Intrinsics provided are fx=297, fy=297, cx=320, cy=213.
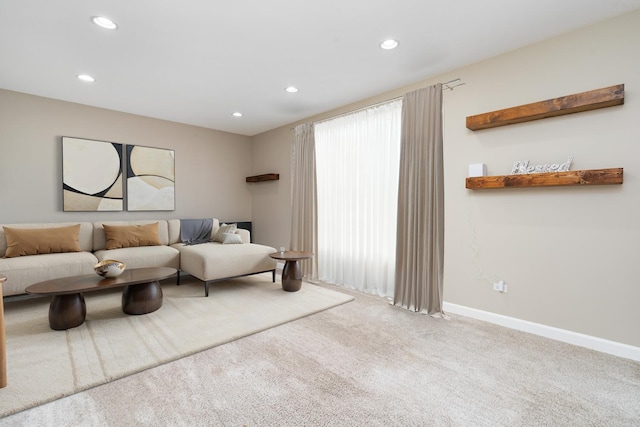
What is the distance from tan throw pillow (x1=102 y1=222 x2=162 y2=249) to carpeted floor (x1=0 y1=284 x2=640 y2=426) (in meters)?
2.59

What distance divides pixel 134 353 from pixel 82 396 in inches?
18.4

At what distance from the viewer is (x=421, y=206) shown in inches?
125

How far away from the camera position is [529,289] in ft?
8.55

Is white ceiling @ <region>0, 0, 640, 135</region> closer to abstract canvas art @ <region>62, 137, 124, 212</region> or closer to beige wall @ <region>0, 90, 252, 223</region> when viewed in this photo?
beige wall @ <region>0, 90, 252, 223</region>

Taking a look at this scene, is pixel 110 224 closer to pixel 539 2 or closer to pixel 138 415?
pixel 138 415

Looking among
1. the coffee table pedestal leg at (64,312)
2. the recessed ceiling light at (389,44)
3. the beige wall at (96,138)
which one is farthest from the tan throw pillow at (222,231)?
the recessed ceiling light at (389,44)

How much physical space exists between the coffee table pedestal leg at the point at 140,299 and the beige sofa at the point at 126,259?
0.61m

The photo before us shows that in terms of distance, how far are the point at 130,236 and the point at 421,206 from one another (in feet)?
12.5

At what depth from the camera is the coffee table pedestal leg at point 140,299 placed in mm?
2887

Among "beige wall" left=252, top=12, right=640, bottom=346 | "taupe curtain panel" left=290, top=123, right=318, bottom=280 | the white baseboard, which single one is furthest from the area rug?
"beige wall" left=252, top=12, right=640, bottom=346

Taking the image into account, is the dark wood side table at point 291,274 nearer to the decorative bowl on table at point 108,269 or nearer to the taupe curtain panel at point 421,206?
the taupe curtain panel at point 421,206

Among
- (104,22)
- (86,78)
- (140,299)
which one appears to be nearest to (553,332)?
(140,299)

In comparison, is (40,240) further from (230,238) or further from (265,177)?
(265,177)

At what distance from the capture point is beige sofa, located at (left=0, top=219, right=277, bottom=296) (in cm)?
303
